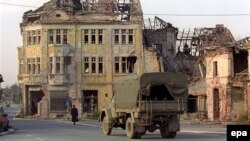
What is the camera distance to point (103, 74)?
2921 inches

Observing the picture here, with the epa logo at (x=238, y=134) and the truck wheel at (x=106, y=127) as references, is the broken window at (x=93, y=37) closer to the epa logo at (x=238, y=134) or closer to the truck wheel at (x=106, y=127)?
the truck wheel at (x=106, y=127)

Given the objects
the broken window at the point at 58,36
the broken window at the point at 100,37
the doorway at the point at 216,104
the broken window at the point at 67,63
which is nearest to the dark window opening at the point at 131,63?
the broken window at the point at 100,37

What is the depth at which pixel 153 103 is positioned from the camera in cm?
2823

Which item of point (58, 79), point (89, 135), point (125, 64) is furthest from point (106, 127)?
point (125, 64)

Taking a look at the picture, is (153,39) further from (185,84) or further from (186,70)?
(185,84)

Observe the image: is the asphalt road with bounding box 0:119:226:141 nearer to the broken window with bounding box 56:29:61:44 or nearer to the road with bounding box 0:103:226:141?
the road with bounding box 0:103:226:141

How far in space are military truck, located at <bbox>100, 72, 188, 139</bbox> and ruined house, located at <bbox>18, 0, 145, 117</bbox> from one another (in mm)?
43587

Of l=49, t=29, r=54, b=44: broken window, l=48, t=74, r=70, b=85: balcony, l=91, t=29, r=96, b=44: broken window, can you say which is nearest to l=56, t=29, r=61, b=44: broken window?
l=49, t=29, r=54, b=44: broken window

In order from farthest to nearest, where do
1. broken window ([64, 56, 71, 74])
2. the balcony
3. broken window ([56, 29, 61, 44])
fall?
broken window ([56, 29, 61, 44])
broken window ([64, 56, 71, 74])
the balcony

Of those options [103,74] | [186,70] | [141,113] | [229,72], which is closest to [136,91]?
[141,113]

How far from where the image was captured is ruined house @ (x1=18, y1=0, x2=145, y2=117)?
242ft

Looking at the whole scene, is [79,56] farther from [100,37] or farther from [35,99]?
[35,99]

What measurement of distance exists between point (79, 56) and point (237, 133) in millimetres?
64315

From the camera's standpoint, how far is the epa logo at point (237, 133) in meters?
10.4
